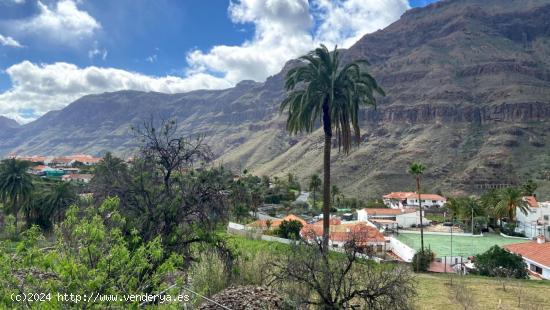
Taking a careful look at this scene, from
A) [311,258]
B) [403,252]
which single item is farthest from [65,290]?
[403,252]

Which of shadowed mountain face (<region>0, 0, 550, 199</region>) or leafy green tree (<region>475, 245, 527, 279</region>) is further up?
shadowed mountain face (<region>0, 0, 550, 199</region>)

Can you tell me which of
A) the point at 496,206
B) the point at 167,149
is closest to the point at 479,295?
the point at 167,149

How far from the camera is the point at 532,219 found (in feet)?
191

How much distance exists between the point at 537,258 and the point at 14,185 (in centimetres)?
5048

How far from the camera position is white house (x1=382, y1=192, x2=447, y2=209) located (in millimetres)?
89688

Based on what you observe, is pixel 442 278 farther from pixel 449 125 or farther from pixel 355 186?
pixel 449 125

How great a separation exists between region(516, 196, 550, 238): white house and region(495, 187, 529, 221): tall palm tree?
0.94 meters

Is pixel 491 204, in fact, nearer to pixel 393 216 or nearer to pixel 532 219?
pixel 532 219

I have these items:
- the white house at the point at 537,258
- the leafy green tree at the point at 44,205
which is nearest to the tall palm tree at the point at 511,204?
the white house at the point at 537,258

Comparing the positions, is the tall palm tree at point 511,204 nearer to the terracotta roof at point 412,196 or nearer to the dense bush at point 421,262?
the terracotta roof at point 412,196

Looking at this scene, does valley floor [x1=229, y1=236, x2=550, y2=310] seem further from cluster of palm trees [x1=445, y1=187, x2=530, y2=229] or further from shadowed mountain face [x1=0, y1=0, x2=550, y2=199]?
shadowed mountain face [x1=0, y1=0, x2=550, y2=199]

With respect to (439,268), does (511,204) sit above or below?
→ above

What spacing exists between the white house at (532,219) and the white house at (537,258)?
60.1 feet

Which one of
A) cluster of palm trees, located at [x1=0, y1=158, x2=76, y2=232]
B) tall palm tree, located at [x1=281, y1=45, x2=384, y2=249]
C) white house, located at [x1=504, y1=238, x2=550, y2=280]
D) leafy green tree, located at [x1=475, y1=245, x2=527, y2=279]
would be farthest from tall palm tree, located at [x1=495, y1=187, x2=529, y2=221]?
cluster of palm trees, located at [x1=0, y1=158, x2=76, y2=232]
